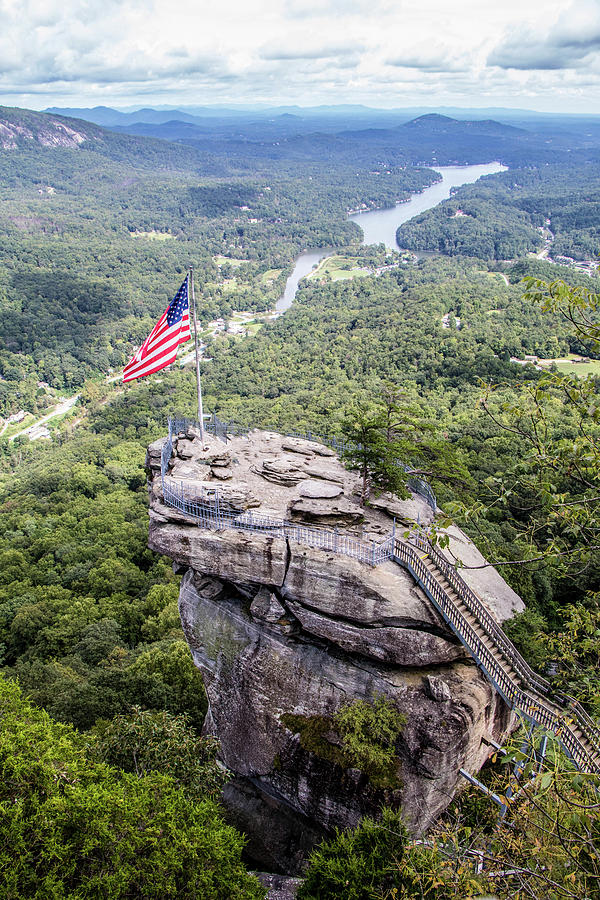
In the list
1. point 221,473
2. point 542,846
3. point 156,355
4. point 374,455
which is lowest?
point 542,846

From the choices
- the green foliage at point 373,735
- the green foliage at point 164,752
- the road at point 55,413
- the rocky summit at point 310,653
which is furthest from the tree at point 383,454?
the road at point 55,413

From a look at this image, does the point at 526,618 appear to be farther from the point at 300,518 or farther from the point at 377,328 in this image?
the point at 377,328

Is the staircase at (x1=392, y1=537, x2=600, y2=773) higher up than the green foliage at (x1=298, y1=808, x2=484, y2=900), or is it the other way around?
the staircase at (x1=392, y1=537, x2=600, y2=773)

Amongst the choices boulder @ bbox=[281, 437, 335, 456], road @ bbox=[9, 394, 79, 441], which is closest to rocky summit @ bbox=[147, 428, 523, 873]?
boulder @ bbox=[281, 437, 335, 456]

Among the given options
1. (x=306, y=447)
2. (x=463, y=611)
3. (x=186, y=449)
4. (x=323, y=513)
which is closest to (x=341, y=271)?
(x=306, y=447)

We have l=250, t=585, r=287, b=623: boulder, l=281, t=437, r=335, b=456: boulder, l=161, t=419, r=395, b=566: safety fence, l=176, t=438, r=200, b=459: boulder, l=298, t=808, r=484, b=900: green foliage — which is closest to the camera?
l=298, t=808, r=484, b=900: green foliage

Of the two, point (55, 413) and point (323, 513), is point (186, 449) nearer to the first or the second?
point (323, 513)

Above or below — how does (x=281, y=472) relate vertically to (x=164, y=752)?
above

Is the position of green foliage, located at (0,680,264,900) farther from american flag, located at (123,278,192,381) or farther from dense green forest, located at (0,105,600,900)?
american flag, located at (123,278,192,381)
